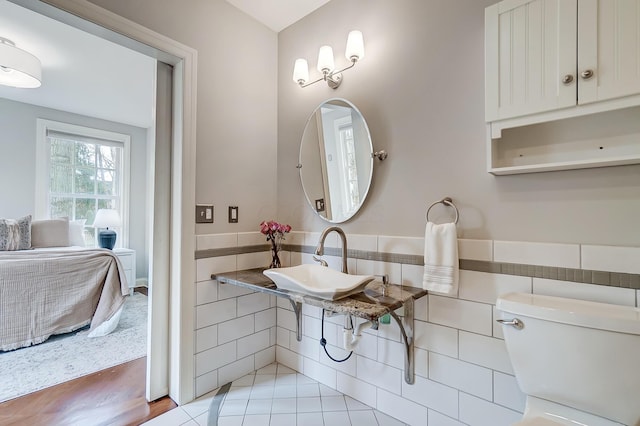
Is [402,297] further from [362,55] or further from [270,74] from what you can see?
[270,74]

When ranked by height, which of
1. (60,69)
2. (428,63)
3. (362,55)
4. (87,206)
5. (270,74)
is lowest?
(87,206)

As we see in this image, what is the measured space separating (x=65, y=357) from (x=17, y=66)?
2.20 metres

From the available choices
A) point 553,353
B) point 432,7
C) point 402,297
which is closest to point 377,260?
point 402,297

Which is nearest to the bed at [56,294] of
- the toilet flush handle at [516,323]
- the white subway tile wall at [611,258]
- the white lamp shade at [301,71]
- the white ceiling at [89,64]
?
the white ceiling at [89,64]

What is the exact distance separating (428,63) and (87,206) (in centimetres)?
466

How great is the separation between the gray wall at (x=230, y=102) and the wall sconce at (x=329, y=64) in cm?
32

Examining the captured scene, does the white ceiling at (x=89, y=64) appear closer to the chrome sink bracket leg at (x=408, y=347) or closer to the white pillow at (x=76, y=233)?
the white pillow at (x=76, y=233)

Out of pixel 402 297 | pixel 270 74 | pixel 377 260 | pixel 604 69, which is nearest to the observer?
pixel 604 69

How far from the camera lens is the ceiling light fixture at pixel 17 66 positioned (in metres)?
2.12

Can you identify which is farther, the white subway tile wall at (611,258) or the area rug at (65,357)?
the area rug at (65,357)

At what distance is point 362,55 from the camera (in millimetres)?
1607

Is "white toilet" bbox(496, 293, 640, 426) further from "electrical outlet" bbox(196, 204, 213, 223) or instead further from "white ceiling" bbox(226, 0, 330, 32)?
"white ceiling" bbox(226, 0, 330, 32)

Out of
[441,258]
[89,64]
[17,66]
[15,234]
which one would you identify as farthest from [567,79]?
[15,234]

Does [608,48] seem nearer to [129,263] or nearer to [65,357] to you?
[65,357]
